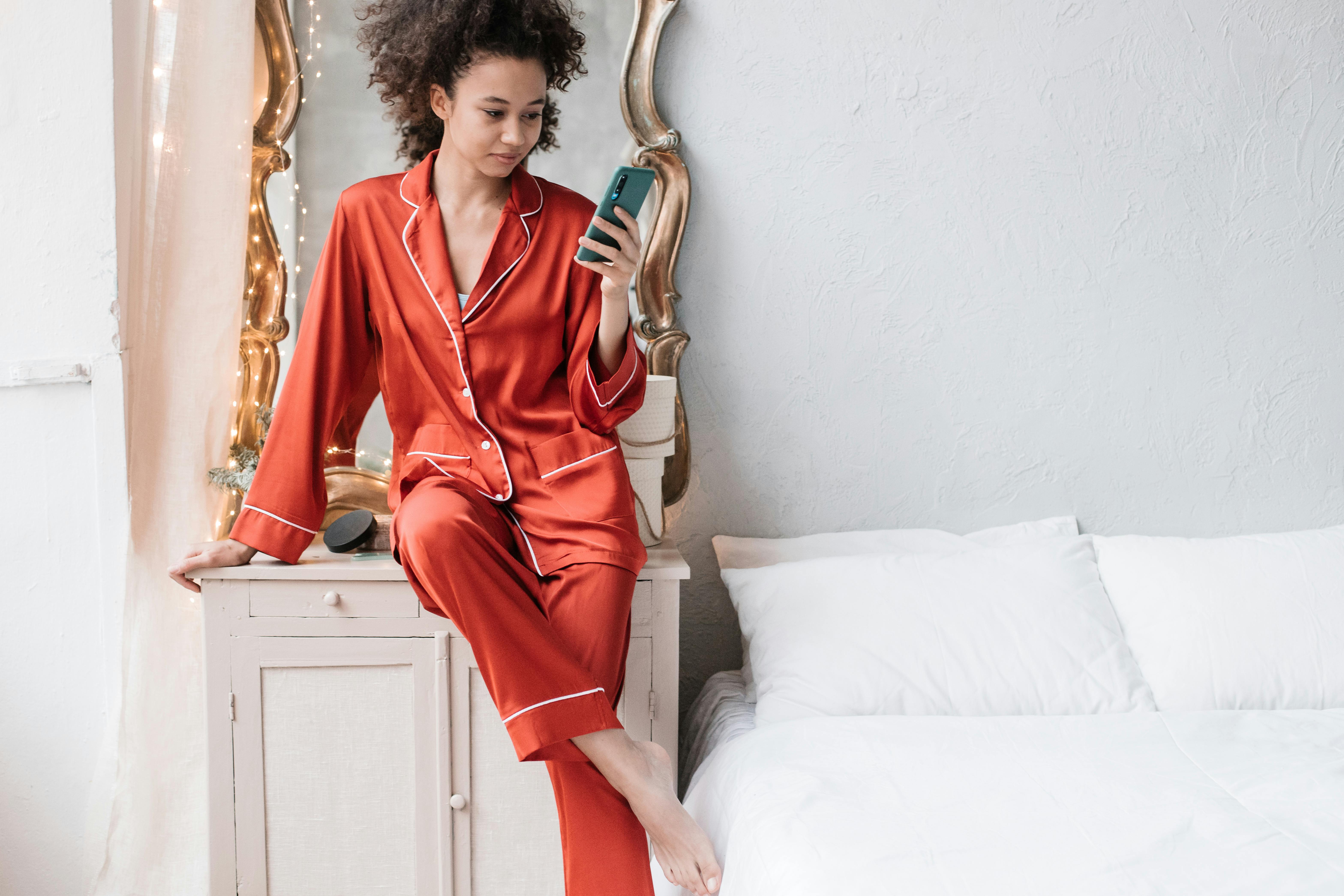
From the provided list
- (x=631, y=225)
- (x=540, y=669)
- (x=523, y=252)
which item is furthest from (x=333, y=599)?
(x=631, y=225)

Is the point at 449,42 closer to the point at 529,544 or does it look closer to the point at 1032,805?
the point at 529,544

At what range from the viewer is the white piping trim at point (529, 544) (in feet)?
5.02

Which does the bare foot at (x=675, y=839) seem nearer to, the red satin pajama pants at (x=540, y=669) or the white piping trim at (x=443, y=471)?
the red satin pajama pants at (x=540, y=669)

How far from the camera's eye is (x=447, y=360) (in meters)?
1.58

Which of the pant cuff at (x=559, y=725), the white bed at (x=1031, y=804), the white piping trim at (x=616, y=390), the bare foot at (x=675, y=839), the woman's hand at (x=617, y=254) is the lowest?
the bare foot at (x=675, y=839)

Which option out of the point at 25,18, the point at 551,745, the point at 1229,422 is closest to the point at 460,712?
the point at 551,745

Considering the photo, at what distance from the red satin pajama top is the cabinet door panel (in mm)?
220

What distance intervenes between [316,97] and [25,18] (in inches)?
19.7

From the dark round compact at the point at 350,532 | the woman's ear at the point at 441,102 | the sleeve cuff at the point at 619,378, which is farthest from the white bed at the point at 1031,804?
the woman's ear at the point at 441,102

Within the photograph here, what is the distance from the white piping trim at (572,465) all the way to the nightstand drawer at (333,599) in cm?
30

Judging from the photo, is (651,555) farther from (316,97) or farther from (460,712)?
(316,97)

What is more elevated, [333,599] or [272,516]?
[272,516]

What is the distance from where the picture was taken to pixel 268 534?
1523 millimetres

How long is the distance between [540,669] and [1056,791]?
2.55 ft
